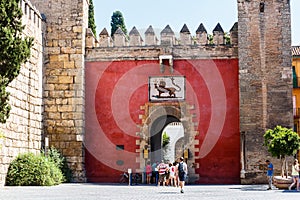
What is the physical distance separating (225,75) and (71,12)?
6.07 meters

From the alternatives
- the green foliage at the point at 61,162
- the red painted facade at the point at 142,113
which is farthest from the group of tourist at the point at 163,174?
the green foliage at the point at 61,162

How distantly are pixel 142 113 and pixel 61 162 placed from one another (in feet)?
11.3

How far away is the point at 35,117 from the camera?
65.0 feet

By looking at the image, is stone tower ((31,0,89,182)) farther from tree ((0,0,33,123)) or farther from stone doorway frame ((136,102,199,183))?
tree ((0,0,33,123))

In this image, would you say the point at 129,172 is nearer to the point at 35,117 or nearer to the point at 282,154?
the point at 35,117

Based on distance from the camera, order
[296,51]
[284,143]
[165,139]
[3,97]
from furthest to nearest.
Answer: [165,139], [296,51], [284,143], [3,97]

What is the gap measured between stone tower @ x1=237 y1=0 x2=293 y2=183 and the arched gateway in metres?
0.04

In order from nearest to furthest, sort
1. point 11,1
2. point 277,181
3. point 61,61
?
point 11,1, point 277,181, point 61,61

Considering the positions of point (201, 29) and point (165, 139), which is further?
point (165, 139)

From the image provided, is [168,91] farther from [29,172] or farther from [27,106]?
[29,172]

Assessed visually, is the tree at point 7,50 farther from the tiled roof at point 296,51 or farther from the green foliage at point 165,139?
the green foliage at point 165,139

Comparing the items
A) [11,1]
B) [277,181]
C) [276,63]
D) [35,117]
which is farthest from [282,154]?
[11,1]

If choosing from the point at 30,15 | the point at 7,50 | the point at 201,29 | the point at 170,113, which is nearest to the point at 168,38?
the point at 201,29

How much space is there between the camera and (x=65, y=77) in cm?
2098
